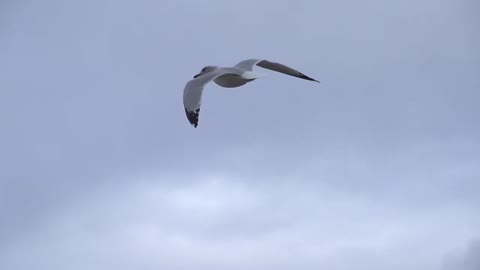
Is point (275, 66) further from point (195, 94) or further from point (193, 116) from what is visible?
point (193, 116)

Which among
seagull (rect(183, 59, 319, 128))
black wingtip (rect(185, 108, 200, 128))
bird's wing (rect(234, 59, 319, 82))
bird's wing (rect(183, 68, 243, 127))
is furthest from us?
bird's wing (rect(234, 59, 319, 82))

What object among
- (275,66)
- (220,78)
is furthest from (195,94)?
(275,66)

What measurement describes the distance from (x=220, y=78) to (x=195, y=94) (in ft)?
5.52

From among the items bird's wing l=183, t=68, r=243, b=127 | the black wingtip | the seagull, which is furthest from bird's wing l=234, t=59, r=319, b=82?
the black wingtip

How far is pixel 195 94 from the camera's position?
1917cm

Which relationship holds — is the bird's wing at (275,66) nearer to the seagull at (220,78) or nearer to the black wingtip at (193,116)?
the seagull at (220,78)

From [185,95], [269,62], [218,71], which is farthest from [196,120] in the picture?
[269,62]

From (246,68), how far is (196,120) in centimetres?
317

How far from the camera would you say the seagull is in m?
18.9

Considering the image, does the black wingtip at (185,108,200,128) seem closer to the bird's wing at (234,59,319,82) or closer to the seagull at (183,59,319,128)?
the seagull at (183,59,319,128)

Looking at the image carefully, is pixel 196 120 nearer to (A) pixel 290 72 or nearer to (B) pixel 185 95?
(B) pixel 185 95

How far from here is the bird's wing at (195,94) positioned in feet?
61.5

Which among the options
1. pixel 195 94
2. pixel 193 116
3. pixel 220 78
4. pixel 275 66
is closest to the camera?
pixel 193 116

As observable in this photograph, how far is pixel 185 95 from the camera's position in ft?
63.1
